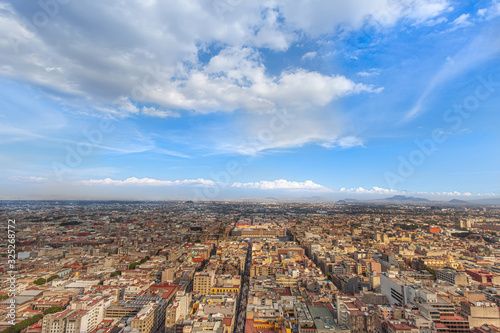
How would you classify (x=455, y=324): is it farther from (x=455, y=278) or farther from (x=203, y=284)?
(x=203, y=284)

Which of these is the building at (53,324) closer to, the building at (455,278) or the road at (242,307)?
the road at (242,307)

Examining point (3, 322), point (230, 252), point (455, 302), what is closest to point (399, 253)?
point (455, 302)

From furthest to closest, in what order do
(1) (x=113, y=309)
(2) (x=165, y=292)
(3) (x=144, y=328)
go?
1. (2) (x=165, y=292)
2. (1) (x=113, y=309)
3. (3) (x=144, y=328)

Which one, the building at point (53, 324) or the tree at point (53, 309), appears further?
the tree at point (53, 309)

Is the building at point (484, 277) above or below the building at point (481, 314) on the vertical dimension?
below

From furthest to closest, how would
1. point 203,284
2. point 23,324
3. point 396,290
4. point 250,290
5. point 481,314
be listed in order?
point 203,284, point 250,290, point 396,290, point 23,324, point 481,314

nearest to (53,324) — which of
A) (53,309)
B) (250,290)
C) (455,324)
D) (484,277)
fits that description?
(53,309)

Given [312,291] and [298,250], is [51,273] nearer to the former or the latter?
[312,291]

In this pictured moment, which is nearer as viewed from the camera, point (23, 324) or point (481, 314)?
point (481, 314)

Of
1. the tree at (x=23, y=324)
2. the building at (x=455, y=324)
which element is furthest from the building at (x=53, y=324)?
the building at (x=455, y=324)

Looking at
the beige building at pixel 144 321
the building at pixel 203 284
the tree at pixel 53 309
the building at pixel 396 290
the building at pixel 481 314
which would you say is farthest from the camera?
the building at pixel 203 284

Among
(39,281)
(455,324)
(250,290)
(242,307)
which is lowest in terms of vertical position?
(242,307)
